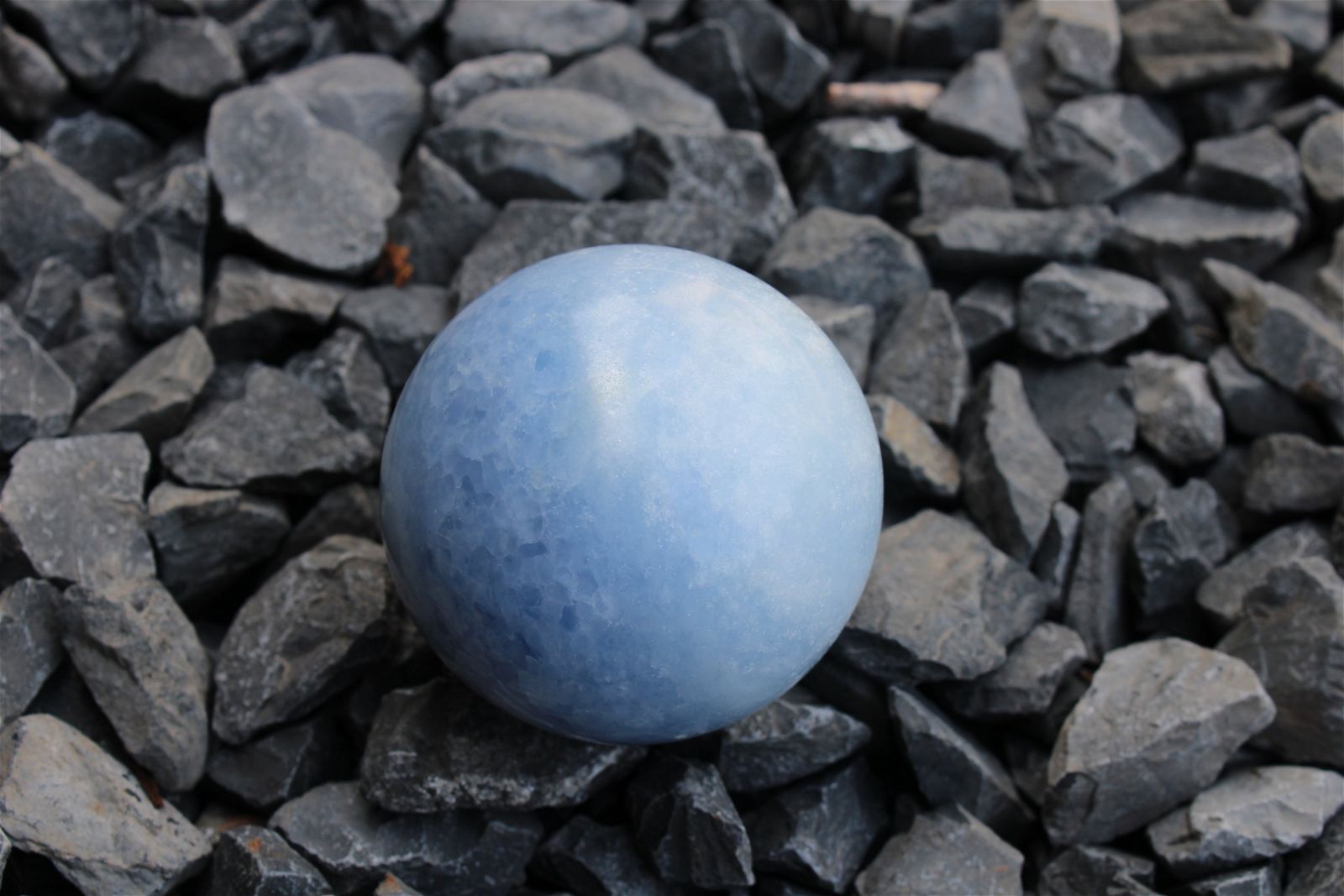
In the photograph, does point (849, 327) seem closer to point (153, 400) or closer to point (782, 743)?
point (782, 743)

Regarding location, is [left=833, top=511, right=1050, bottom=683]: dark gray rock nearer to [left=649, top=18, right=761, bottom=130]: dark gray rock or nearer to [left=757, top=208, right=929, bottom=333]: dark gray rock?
[left=757, top=208, right=929, bottom=333]: dark gray rock

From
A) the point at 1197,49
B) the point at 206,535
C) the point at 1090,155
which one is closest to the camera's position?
the point at 206,535

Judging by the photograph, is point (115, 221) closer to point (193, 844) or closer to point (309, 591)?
point (309, 591)

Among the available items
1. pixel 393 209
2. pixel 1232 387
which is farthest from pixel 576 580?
pixel 1232 387

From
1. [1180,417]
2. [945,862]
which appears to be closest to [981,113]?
[1180,417]

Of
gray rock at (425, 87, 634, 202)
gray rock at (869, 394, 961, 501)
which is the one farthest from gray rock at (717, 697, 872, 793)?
gray rock at (425, 87, 634, 202)

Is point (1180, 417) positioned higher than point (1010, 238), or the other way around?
point (1010, 238)

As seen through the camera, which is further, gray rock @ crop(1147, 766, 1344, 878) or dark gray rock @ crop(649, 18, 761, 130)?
dark gray rock @ crop(649, 18, 761, 130)

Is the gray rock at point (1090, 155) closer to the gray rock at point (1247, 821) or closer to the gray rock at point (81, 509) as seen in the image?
the gray rock at point (1247, 821)
